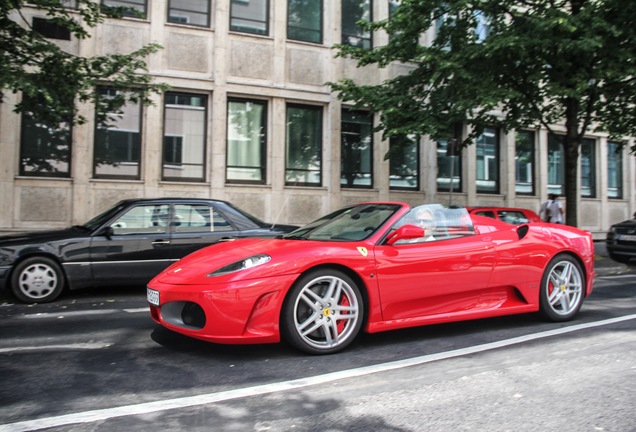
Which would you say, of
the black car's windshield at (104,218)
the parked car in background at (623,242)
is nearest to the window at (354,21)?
the parked car in background at (623,242)

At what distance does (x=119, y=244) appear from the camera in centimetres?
735

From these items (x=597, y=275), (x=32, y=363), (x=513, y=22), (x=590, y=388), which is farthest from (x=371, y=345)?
(x=513, y=22)

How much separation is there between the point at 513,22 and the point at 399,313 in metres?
→ 9.21

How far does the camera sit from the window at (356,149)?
1600cm

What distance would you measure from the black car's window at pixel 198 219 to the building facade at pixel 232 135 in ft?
19.7

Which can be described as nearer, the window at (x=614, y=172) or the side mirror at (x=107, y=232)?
the side mirror at (x=107, y=232)

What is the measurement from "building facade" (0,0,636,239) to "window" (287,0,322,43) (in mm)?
34

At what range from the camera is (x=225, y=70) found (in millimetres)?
14438

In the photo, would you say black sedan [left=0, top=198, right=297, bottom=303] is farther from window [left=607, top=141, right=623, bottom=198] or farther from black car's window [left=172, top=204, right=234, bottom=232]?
window [left=607, top=141, right=623, bottom=198]

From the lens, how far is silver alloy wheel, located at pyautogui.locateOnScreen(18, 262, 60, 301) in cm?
685

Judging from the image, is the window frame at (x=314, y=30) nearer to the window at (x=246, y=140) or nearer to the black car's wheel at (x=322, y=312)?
the window at (x=246, y=140)

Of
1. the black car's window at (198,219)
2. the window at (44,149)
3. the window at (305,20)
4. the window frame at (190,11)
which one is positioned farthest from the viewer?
the window at (305,20)

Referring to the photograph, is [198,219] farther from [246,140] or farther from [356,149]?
[356,149]

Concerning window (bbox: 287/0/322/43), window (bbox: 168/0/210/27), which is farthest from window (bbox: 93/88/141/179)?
window (bbox: 287/0/322/43)
